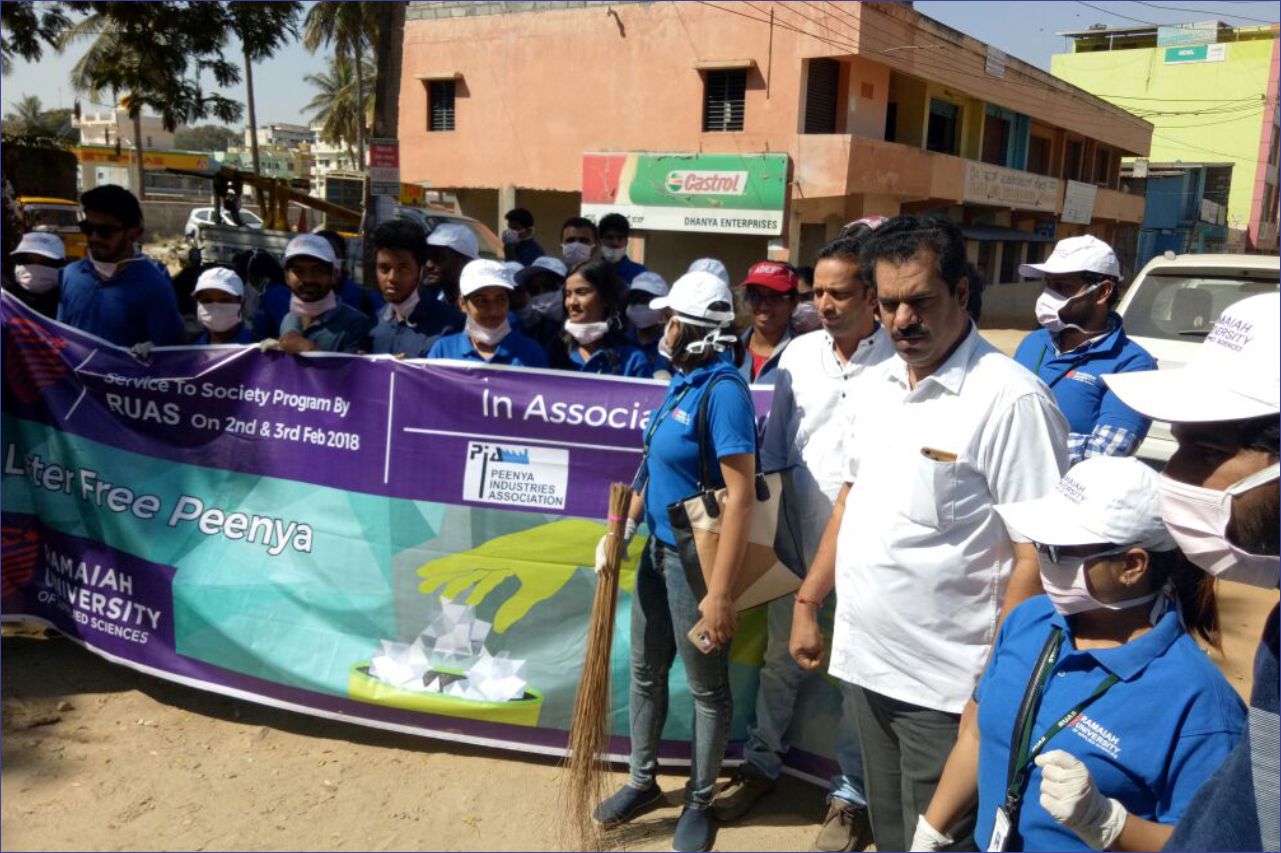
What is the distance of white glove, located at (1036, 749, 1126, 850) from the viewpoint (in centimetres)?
158

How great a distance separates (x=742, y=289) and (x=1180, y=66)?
4775 centimetres

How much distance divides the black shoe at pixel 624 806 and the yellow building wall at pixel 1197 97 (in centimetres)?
4723

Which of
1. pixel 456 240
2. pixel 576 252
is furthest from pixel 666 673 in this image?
pixel 576 252

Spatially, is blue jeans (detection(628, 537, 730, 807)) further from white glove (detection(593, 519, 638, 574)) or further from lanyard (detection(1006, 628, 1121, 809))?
lanyard (detection(1006, 628, 1121, 809))

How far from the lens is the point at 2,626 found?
183 inches

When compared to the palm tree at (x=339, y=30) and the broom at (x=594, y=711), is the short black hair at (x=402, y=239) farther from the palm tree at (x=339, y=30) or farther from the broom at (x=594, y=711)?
the palm tree at (x=339, y=30)

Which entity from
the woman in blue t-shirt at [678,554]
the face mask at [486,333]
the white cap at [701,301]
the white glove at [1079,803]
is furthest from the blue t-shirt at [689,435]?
the white glove at [1079,803]

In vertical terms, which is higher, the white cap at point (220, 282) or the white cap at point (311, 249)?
the white cap at point (311, 249)

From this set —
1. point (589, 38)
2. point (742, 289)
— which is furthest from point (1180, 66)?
point (742, 289)

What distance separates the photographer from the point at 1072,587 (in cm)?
178

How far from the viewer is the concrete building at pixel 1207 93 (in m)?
41.5

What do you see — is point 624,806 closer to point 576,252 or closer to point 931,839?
point 931,839

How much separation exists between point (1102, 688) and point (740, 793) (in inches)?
81.3

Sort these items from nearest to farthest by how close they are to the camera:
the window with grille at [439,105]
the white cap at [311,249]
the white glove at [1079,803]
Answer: the white glove at [1079,803] → the white cap at [311,249] → the window with grille at [439,105]
